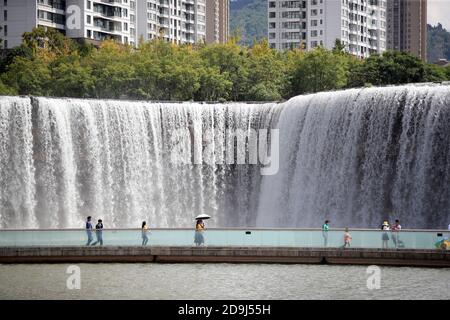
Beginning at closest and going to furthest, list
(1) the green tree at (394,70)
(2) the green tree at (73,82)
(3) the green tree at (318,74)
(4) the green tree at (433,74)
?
(2) the green tree at (73,82), (3) the green tree at (318,74), (4) the green tree at (433,74), (1) the green tree at (394,70)

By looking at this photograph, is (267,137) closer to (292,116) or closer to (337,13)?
(292,116)

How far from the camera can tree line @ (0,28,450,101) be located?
8506cm

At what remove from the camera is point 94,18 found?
125 m

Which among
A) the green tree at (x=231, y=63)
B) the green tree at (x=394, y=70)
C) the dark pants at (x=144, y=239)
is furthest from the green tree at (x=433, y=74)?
the dark pants at (x=144, y=239)

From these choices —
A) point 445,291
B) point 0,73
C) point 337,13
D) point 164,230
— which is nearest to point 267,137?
point 164,230

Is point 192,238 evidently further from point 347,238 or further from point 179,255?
point 347,238

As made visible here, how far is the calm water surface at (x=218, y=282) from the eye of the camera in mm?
36344

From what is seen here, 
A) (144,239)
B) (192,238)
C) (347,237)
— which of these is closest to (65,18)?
(144,239)

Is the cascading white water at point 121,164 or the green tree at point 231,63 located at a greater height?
the green tree at point 231,63

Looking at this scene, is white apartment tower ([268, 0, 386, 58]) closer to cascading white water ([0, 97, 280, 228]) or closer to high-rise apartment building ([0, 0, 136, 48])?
high-rise apartment building ([0, 0, 136, 48])

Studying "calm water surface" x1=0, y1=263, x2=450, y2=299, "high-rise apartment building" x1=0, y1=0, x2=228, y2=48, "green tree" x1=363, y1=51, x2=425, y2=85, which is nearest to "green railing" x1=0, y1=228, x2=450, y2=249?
"calm water surface" x1=0, y1=263, x2=450, y2=299

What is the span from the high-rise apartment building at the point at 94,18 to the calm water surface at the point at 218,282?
68.4 m

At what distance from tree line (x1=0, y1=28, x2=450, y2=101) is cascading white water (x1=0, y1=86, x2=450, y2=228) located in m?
19.1

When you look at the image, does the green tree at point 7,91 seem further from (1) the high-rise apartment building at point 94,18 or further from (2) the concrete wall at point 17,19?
(2) the concrete wall at point 17,19
